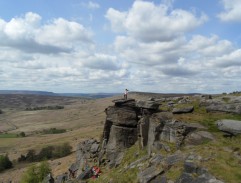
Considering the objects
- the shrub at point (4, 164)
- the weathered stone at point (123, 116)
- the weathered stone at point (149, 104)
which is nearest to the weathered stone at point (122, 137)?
the weathered stone at point (123, 116)

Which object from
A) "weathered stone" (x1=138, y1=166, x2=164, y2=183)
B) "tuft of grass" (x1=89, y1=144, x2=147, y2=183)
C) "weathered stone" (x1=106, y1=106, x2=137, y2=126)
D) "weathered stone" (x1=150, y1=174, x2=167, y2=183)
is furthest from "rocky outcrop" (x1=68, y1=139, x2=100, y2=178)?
"weathered stone" (x1=150, y1=174, x2=167, y2=183)

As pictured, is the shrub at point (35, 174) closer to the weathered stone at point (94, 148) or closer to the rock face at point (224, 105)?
the weathered stone at point (94, 148)

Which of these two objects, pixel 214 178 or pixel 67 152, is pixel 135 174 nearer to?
pixel 214 178

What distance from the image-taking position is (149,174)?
30.7 metres

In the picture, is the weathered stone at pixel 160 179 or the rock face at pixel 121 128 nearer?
the weathered stone at pixel 160 179

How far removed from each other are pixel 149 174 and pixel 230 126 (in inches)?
408

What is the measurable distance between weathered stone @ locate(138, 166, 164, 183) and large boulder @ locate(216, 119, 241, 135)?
28.9ft

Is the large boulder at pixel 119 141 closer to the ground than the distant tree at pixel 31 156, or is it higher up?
higher up

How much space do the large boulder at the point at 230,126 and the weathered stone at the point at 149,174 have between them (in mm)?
8798

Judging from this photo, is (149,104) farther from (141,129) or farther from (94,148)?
A: (94,148)

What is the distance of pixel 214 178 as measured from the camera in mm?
25234

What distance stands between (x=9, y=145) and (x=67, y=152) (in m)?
63.6

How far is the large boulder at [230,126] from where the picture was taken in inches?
1320

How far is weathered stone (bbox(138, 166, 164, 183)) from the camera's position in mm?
29889
